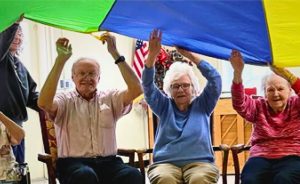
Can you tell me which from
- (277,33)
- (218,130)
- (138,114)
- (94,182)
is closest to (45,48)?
(138,114)

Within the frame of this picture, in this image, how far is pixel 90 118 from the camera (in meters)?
2.53

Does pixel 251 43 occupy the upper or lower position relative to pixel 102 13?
lower

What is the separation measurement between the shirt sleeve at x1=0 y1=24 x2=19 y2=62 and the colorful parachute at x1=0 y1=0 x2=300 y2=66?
0.56 ft

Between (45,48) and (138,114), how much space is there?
1.35 metres

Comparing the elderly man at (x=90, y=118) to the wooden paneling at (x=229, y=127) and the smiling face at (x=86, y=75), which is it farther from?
the wooden paneling at (x=229, y=127)

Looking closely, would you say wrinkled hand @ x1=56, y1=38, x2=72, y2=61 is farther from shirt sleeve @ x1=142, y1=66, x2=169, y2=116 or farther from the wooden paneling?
the wooden paneling

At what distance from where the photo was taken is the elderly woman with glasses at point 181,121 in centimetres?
242

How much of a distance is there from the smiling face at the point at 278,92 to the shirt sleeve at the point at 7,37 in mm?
1517

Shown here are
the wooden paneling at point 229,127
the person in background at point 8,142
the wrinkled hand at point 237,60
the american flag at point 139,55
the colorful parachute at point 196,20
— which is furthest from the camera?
the american flag at point 139,55

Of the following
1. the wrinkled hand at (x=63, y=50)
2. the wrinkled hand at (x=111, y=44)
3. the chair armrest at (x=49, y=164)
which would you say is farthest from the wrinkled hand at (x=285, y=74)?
the chair armrest at (x=49, y=164)

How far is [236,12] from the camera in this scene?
2160mm

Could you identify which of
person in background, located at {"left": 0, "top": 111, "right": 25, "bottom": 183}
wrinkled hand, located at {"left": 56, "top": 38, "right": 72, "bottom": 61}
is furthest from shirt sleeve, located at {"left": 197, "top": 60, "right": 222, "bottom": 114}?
person in background, located at {"left": 0, "top": 111, "right": 25, "bottom": 183}

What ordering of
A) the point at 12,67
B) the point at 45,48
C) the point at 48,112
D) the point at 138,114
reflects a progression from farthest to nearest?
the point at 138,114
the point at 45,48
the point at 12,67
the point at 48,112

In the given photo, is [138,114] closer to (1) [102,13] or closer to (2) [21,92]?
(2) [21,92]
